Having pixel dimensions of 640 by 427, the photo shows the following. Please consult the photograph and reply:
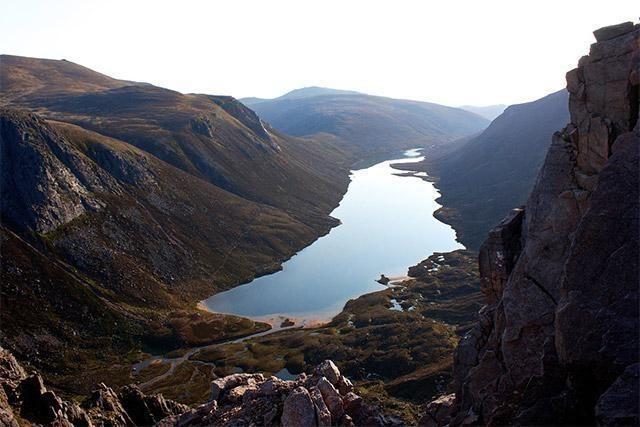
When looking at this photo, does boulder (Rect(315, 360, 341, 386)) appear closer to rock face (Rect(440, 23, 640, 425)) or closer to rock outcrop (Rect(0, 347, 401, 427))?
rock outcrop (Rect(0, 347, 401, 427))

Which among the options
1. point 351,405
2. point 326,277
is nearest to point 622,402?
point 351,405

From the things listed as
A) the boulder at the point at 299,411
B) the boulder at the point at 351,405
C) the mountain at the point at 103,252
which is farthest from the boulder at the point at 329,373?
the mountain at the point at 103,252

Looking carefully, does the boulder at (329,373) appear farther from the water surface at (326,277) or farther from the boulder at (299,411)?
the water surface at (326,277)

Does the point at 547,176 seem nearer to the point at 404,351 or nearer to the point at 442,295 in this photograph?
the point at 404,351

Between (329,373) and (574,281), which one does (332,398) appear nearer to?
(329,373)

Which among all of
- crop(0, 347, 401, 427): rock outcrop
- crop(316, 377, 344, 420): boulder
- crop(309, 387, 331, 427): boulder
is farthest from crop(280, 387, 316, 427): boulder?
crop(316, 377, 344, 420): boulder

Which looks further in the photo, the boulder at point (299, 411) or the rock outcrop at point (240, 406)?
the rock outcrop at point (240, 406)
